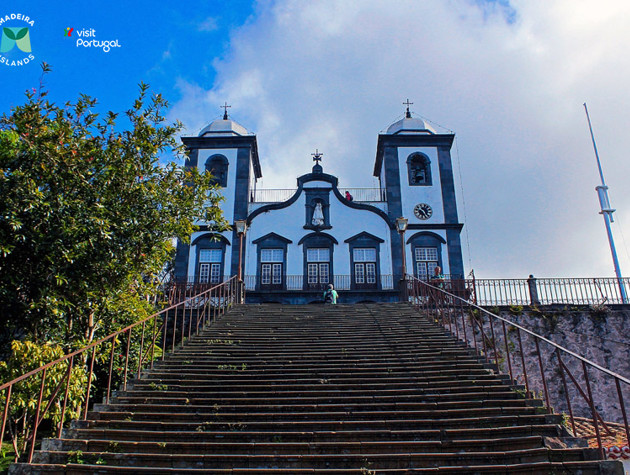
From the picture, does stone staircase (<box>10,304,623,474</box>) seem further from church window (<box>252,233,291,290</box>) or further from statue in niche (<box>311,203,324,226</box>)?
statue in niche (<box>311,203,324,226</box>)

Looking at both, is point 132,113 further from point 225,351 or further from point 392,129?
point 392,129

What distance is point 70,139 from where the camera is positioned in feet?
29.3

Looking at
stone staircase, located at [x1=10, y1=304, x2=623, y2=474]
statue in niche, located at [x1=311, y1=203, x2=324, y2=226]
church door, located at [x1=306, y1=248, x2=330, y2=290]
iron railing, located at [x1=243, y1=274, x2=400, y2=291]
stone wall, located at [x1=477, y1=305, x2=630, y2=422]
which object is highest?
statue in niche, located at [x1=311, y1=203, x2=324, y2=226]

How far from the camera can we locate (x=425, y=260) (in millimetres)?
22297

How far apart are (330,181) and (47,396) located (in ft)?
56.0

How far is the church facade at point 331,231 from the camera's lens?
71.3 ft

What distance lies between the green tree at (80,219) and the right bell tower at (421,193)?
13.9 meters

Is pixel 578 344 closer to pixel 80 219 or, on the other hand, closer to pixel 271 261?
pixel 271 261

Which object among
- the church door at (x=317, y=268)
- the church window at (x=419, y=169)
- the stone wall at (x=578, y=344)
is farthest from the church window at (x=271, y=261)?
the stone wall at (x=578, y=344)

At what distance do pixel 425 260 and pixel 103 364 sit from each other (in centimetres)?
1452

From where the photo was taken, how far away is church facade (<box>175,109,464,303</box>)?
21734mm

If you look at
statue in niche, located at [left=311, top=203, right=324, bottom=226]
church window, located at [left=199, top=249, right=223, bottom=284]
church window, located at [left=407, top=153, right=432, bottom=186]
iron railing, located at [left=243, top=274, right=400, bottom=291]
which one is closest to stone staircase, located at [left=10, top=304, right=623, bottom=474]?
iron railing, located at [left=243, top=274, right=400, bottom=291]

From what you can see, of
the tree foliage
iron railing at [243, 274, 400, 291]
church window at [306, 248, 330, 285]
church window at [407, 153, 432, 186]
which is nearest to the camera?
the tree foliage

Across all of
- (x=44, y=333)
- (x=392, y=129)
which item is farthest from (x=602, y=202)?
(x=44, y=333)
